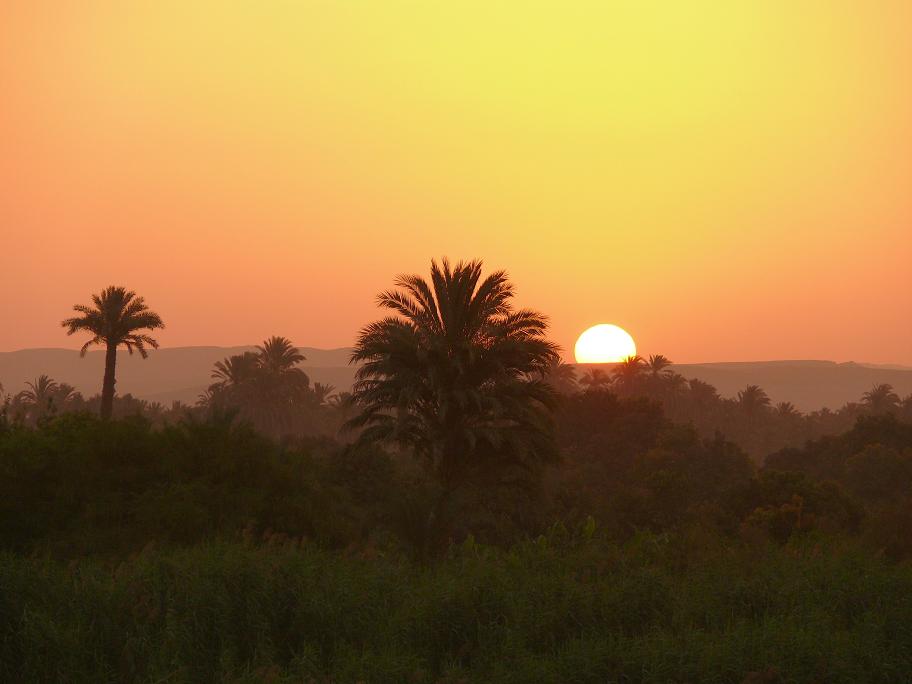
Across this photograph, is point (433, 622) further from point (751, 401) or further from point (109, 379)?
point (751, 401)

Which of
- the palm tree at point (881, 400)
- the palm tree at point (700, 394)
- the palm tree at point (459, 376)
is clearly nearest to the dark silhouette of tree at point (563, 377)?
the palm tree at point (700, 394)

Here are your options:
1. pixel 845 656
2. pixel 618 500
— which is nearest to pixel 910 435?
pixel 618 500

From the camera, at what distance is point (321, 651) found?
43.3ft

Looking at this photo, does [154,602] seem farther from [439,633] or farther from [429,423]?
[429,423]

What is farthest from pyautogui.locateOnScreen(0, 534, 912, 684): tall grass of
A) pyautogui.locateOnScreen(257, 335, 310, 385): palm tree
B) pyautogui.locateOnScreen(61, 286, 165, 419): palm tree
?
pyautogui.locateOnScreen(257, 335, 310, 385): palm tree

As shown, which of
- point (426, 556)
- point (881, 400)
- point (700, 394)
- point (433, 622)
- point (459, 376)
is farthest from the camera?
point (700, 394)

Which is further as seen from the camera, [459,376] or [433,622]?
[459,376]

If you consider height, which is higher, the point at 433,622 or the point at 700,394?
the point at 700,394

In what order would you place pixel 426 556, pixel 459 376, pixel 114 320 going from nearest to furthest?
pixel 426 556 → pixel 459 376 → pixel 114 320

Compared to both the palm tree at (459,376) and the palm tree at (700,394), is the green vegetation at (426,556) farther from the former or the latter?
the palm tree at (700,394)

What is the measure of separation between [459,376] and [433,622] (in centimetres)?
1537

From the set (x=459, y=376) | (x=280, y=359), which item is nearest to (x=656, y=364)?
(x=280, y=359)

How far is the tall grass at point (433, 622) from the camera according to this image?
496 inches

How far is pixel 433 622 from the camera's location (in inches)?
558
